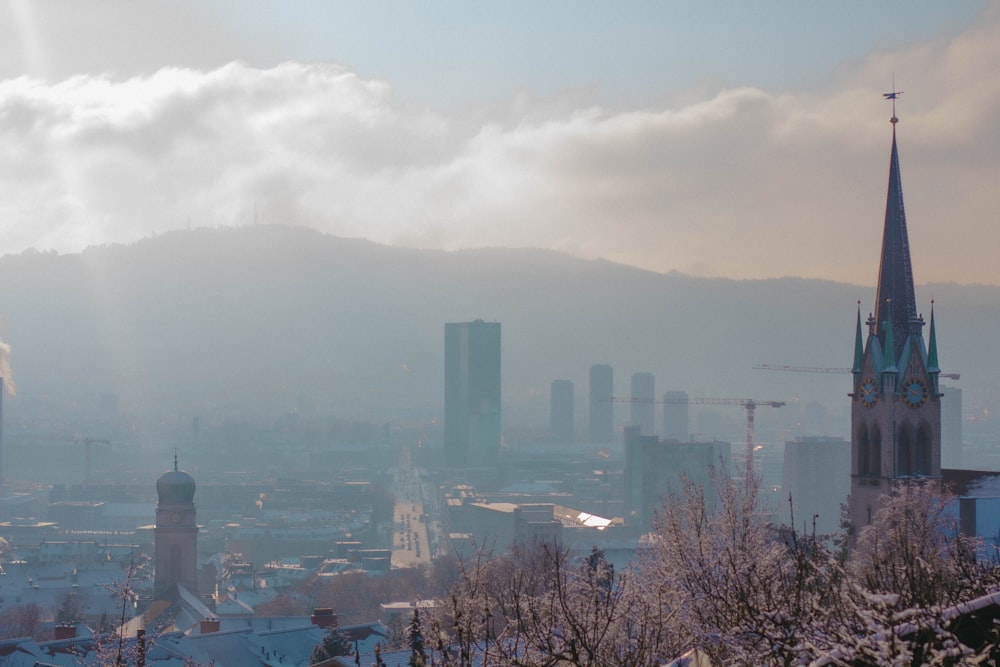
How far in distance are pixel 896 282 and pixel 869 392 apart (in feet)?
12.7

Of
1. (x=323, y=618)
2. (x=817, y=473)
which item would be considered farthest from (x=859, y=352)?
(x=817, y=473)

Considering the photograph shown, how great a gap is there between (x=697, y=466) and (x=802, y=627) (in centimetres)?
17241

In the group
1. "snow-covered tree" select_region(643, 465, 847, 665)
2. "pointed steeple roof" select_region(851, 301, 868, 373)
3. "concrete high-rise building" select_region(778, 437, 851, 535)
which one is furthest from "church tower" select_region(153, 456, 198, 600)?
"concrete high-rise building" select_region(778, 437, 851, 535)

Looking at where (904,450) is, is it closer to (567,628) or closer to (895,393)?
(895,393)

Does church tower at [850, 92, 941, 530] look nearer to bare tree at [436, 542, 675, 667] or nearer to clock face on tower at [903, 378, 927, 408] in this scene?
clock face on tower at [903, 378, 927, 408]

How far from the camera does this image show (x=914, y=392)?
5731 centimetres

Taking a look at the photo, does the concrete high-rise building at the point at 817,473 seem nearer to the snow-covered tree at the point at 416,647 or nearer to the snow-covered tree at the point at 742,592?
the snow-covered tree at the point at 742,592

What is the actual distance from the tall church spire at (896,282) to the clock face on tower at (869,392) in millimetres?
1246

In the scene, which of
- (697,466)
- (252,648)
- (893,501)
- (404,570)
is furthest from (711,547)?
(697,466)

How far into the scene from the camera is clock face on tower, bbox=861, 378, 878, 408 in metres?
58.1

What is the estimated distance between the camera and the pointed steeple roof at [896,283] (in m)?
57.5

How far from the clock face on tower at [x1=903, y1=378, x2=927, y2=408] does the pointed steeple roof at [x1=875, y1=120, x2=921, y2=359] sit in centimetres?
102

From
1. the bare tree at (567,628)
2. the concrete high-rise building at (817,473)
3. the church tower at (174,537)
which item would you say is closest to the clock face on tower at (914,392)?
the bare tree at (567,628)

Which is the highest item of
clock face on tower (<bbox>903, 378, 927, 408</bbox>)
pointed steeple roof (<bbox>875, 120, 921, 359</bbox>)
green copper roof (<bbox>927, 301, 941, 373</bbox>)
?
pointed steeple roof (<bbox>875, 120, 921, 359</bbox>)
